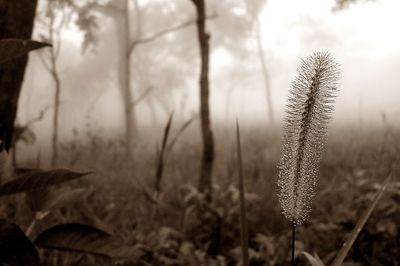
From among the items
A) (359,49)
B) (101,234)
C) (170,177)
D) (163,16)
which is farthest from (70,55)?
(101,234)

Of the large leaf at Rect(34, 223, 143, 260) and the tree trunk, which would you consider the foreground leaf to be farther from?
the tree trunk

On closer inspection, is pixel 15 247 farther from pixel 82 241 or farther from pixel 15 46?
pixel 15 46

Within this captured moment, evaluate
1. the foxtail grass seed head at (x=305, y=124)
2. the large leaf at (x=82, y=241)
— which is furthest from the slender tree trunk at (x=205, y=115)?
the foxtail grass seed head at (x=305, y=124)

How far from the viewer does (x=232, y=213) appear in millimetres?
3441

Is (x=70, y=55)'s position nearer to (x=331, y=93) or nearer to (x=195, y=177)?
(x=195, y=177)

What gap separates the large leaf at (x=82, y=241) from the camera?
123 centimetres

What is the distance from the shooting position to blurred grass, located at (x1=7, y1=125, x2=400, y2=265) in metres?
2.85

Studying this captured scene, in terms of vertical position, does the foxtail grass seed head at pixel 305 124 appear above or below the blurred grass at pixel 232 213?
above

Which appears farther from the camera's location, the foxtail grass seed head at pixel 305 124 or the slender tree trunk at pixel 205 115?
the slender tree trunk at pixel 205 115

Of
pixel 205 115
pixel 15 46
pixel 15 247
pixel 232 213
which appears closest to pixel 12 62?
pixel 15 46

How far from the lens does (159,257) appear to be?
2.57 metres

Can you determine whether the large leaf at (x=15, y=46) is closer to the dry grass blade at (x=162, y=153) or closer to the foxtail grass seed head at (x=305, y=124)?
the foxtail grass seed head at (x=305, y=124)

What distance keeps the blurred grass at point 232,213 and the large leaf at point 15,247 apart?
0.26 m

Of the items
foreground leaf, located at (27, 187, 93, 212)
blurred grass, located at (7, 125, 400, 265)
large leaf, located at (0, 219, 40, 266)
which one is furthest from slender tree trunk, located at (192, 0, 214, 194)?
large leaf, located at (0, 219, 40, 266)
